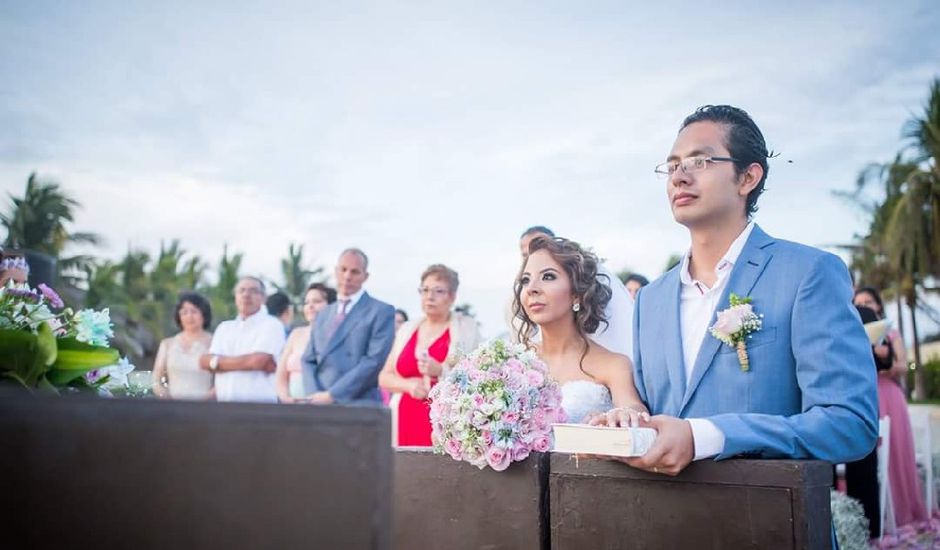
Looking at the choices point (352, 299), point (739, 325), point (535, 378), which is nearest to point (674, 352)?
point (739, 325)

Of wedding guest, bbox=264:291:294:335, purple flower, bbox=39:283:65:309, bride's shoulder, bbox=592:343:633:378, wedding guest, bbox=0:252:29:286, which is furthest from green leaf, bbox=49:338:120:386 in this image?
wedding guest, bbox=264:291:294:335

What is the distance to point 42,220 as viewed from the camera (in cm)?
3784

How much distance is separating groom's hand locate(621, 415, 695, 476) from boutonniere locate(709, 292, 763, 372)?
0.35 metres

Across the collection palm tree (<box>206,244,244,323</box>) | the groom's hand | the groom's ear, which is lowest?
the groom's hand

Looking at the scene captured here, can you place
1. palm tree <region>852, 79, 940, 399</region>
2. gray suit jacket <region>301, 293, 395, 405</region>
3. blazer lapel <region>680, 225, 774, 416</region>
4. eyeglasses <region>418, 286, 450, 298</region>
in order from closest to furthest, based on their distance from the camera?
blazer lapel <region>680, 225, 774, 416</region> < eyeglasses <region>418, 286, 450, 298</region> < gray suit jacket <region>301, 293, 395, 405</region> < palm tree <region>852, 79, 940, 399</region>

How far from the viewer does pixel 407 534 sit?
8.55ft

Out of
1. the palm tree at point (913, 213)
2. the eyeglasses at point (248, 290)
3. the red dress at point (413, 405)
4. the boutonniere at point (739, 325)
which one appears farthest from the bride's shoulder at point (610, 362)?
the palm tree at point (913, 213)

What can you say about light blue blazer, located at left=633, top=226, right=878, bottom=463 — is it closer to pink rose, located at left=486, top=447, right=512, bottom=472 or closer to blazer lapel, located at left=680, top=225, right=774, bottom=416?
blazer lapel, located at left=680, top=225, right=774, bottom=416

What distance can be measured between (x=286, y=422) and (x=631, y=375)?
3413mm

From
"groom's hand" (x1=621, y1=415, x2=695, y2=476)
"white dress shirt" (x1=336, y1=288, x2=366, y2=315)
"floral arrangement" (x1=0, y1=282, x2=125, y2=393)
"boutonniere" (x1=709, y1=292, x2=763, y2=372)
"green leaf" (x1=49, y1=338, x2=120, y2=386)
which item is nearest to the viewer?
"floral arrangement" (x1=0, y1=282, x2=125, y2=393)

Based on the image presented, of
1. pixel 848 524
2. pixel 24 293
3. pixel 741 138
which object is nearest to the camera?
pixel 24 293

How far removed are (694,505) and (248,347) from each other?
22.6ft

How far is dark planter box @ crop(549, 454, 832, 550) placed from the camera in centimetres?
191

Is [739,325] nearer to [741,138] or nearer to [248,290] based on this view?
[741,138]
